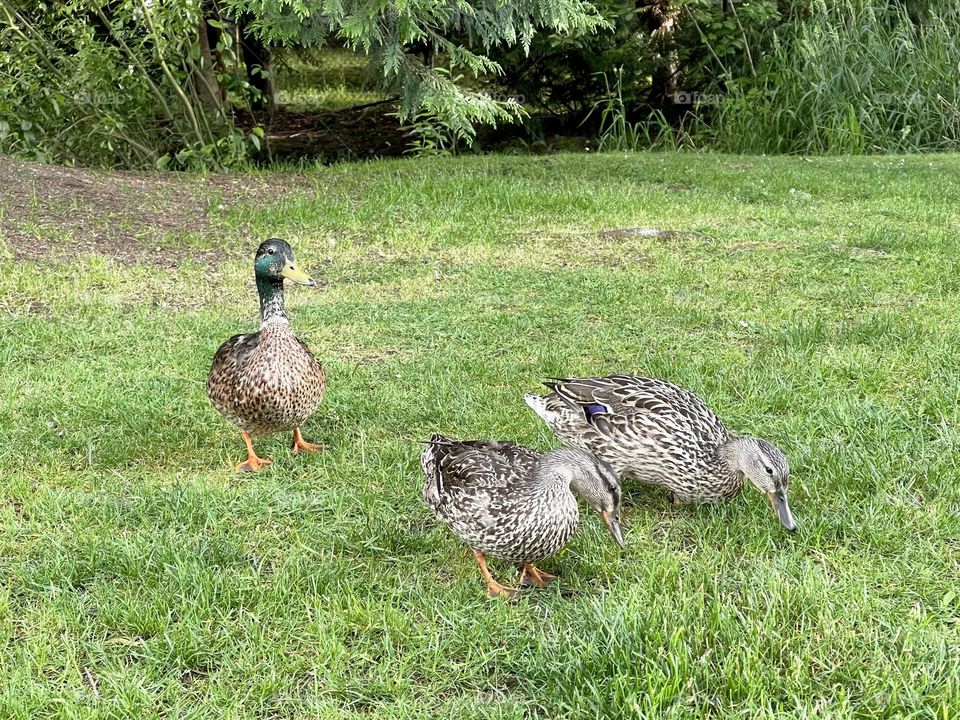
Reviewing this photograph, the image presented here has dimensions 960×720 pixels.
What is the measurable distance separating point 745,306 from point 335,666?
4.33m

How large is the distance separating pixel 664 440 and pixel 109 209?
6583 mm

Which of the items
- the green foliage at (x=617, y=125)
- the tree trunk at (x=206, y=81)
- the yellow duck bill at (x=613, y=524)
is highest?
the tree trunk at (x=206, y=81)

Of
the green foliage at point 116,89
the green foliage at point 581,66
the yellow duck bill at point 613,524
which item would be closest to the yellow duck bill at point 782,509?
the yellow duck bill at point 613,524

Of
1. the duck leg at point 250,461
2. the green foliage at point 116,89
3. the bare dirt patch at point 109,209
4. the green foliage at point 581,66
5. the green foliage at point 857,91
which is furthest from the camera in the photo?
the green foliage at point 581,66

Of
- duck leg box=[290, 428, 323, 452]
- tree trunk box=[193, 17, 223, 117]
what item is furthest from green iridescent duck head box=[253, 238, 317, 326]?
tree trunk box=[193, 17, 223, 117]

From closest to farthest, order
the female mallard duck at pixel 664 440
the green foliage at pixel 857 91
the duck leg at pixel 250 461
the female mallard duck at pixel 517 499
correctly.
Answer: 1. the female mallard duck at pixel 517 499
2. the female mallard duck at pixel 664 440
3. the duck leg at pixel 250 461
4. the green foliage at pixel 857 91

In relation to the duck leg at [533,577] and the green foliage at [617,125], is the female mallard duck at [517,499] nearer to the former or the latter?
the duck leg at [533,577]

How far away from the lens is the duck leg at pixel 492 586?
3.27 meters

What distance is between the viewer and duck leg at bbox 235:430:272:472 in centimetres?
426

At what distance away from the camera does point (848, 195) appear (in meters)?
10.1

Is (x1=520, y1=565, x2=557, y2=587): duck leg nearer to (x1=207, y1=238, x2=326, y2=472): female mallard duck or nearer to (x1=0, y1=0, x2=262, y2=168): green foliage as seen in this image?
(x1=207, y1=238, x2=326, y2=472): female mallard duck

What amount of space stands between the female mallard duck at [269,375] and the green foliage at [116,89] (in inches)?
241

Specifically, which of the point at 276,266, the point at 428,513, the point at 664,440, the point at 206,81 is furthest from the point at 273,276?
the point at 206,81

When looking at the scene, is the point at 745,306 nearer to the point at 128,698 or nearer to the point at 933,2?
the point at 128,698
